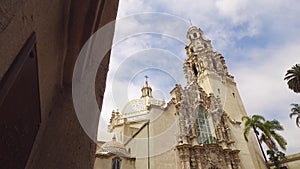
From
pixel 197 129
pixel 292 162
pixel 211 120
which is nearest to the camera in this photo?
pixel 197 129

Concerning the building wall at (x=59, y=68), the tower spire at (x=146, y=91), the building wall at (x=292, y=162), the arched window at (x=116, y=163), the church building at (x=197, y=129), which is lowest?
the building wall at (x=59, y=68)

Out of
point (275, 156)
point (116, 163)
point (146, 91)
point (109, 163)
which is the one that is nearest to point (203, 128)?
point (275, 156)

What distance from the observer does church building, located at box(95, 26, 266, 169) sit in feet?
61.4

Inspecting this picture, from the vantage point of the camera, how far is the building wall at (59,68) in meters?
1.33

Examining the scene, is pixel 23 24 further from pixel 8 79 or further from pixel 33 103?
pixel 33 103

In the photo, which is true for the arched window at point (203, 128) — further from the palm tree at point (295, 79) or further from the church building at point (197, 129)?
the palm tree at point (295, 79)

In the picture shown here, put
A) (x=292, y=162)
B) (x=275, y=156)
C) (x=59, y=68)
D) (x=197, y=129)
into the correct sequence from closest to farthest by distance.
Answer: (x=59, y=68), (x=275, y=156), (x=197, y=129), (x=292, y=162)

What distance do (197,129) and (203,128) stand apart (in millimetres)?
1024

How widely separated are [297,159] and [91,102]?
28273 mm

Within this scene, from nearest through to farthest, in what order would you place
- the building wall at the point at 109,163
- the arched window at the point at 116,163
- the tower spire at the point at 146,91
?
the building wall at the point at 109,163 → the arched window at the point at 116,163 → the tower spire at the point at 146,91

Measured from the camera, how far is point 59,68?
82.3 inches

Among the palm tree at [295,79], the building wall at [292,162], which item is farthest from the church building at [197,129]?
the palm tree at [295,79]

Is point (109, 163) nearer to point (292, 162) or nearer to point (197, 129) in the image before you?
point (197, 129)

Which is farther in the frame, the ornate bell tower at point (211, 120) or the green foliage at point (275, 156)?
the green foliage at point (275, 156)
